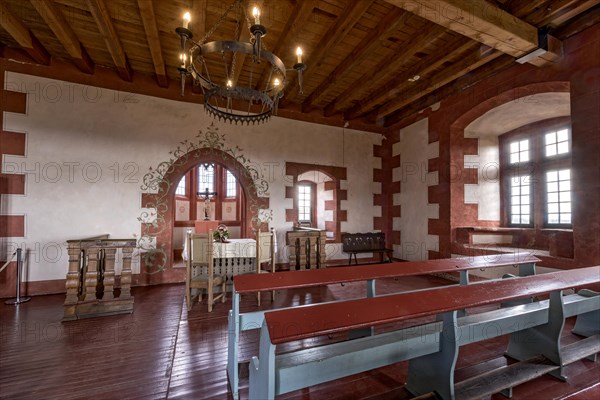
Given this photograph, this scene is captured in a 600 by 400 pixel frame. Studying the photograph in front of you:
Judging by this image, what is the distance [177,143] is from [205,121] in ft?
2.02

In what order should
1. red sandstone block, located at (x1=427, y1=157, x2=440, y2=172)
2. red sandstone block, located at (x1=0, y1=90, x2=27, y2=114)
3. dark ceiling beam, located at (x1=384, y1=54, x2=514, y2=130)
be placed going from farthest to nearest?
1. red sandstone block, located at (x1=427, y1=157, x2=440, y2=172)
2. dark ceiling beam, located at (x1=384, y1=54, x2=514, y2=130)
3. red sandstone block, located at (x1=0, y1=90, x2=27, y2=114)

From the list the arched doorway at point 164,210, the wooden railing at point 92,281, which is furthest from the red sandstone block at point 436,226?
the wooden railing at point 92,281

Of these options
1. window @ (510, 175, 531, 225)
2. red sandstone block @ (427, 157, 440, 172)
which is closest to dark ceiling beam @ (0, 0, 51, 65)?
red sandstone block @ (427, 157, 440, 172)

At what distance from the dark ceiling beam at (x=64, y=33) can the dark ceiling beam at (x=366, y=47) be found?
3374 millimetres

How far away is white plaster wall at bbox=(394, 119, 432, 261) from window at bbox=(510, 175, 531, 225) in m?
1.34

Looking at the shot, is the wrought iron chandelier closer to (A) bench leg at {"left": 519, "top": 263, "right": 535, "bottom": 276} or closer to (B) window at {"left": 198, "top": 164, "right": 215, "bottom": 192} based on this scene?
(A) bench leg at {"left": 519, "top": 263, "right": 535, "bottom": 276}

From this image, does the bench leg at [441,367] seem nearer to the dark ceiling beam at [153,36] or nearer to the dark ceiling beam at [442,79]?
the dark ceiling beam at [442,79]

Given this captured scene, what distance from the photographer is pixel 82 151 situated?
388 centimetres

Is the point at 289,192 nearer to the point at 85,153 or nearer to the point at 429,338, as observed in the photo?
the point at 85,153

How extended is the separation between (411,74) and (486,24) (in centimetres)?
143

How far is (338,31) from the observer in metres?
2.96

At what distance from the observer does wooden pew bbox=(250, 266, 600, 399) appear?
115 cm

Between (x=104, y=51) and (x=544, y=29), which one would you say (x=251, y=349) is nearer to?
(x=104, y=51)

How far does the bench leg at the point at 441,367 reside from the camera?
1.47 meters
